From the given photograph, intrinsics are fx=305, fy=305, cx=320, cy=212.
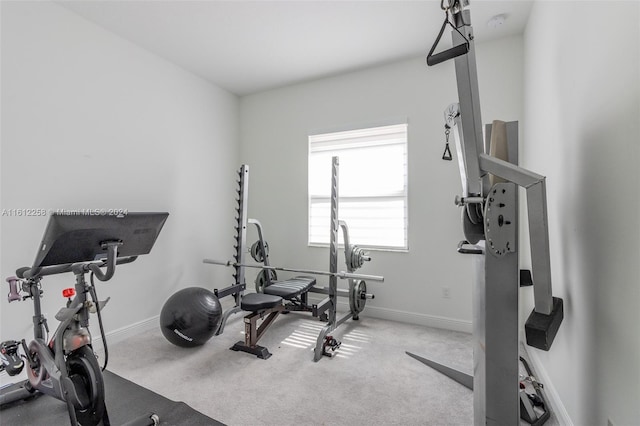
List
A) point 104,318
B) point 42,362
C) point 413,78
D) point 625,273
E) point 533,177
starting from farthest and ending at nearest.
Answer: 1. point 413,78
2. point 104,318
3. point 42,362
4. point 533,177
5. point 625,273

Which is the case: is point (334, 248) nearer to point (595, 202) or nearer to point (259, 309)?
point (259, 309)

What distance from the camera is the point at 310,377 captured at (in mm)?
2191

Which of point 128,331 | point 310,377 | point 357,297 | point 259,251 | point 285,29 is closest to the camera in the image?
point 310,377

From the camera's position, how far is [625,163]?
42.9 inches

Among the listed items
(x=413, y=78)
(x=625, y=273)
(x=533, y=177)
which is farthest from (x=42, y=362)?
(x=413, y=78)

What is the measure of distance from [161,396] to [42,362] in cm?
68

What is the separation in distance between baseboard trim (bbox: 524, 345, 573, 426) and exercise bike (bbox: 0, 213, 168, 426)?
7.19 ft

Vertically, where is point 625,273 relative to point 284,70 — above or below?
below

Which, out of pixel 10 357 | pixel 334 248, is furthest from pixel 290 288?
pixel 10 357

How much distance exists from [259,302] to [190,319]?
560mm

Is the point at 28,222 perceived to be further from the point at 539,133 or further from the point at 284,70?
the point at 539,133

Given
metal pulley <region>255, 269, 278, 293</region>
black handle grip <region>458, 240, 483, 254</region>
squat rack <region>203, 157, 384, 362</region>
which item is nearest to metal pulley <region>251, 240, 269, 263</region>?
squat rack <region>203, 157, 384, 362</region>

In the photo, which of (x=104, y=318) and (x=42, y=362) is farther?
(x=104, y=318)

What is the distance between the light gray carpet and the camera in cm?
180
